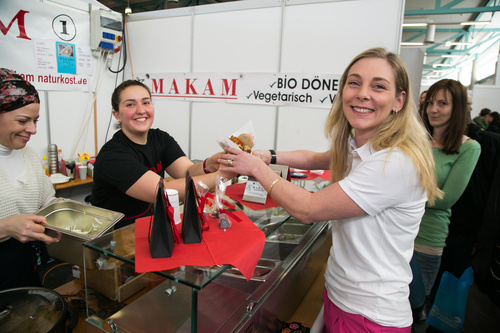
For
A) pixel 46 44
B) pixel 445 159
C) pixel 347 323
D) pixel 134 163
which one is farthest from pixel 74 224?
pixel 46 44

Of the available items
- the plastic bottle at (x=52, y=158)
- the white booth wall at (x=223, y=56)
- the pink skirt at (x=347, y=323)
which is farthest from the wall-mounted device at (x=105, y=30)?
the pink skirt at (x=347, y=323)

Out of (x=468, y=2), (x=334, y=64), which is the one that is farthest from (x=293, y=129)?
(x=468, y=2)

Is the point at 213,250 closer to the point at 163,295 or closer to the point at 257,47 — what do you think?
the point at 163,295

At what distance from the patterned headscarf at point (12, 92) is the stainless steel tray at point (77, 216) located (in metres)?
0.53

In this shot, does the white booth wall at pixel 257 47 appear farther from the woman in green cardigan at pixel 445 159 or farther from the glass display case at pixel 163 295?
the glass display case at pixel 163 295

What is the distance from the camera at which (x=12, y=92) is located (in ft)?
4.91

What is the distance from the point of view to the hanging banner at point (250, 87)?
3.94 metres

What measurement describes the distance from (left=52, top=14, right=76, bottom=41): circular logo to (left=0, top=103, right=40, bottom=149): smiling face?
3.55 m

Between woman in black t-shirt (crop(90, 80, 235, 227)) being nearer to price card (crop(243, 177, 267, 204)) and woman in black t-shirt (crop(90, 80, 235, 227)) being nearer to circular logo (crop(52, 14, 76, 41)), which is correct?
price card (crop(243, 177, 267, 204))

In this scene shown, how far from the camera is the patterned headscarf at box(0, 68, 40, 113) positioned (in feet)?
4.84

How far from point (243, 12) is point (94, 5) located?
246 cm

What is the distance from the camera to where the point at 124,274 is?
111cm

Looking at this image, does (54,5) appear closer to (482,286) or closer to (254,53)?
(254,53)

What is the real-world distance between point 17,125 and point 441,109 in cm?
284
